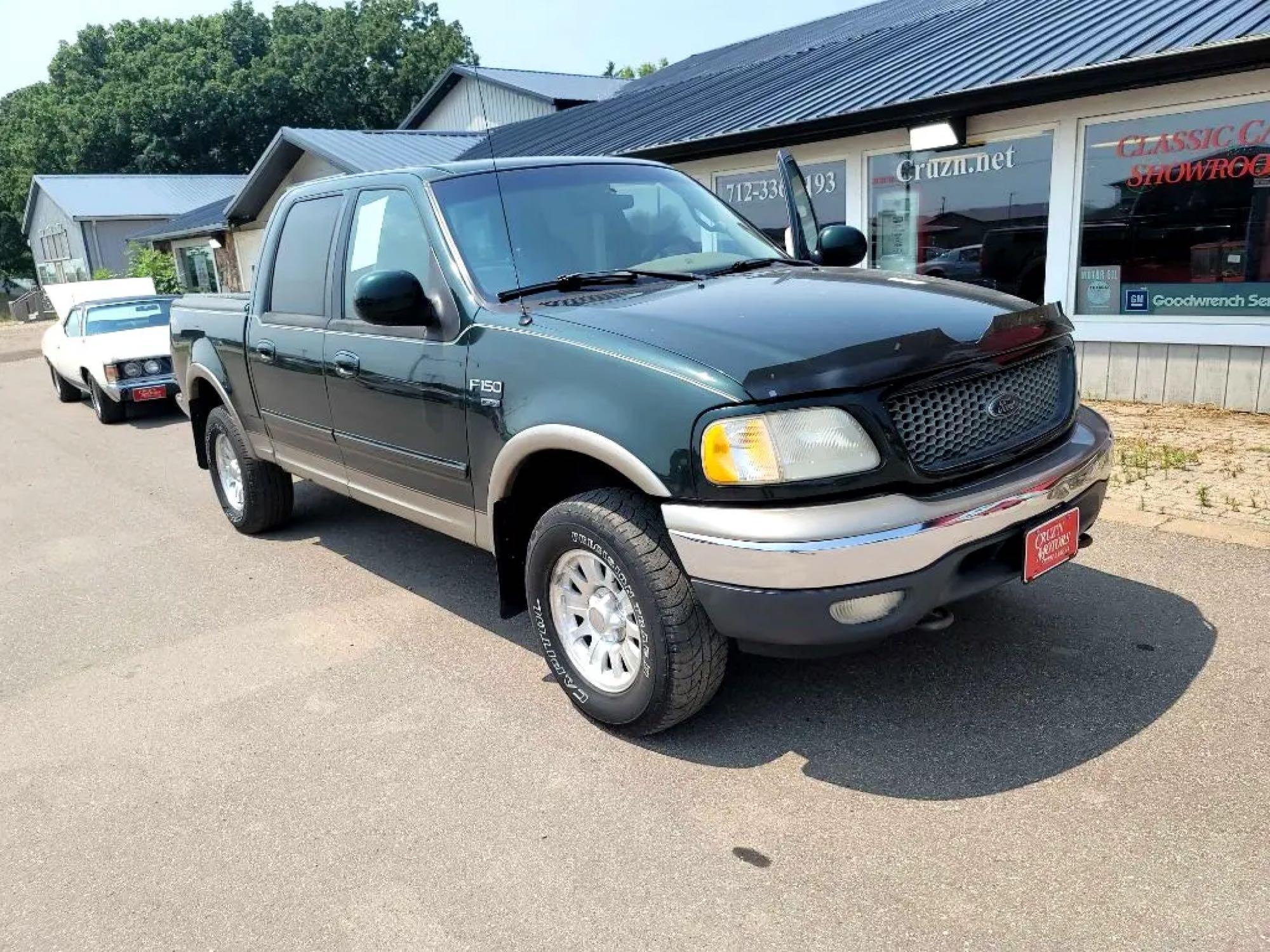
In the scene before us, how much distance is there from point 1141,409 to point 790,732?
246 inches

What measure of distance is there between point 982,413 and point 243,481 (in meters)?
4.54

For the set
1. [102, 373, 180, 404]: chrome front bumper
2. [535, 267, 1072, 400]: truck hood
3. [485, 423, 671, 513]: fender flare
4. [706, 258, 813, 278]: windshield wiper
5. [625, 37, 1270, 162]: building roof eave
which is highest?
[625, 37, 1270, 162]: building roof eave

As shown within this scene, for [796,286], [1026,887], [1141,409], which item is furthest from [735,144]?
[1026,887]

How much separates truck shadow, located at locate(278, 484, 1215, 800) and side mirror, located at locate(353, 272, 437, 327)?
1.54m

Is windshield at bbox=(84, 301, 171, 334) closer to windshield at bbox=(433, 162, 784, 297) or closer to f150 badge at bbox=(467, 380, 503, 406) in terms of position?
windshield at bbox=(433, 162, 784, 297)

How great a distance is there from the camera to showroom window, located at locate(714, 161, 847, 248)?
10688 millimetres

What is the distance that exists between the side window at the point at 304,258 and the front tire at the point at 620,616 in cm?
206

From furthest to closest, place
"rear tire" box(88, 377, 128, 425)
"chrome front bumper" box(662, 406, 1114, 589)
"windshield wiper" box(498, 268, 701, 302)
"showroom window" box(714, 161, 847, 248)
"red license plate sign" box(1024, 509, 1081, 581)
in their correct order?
"rear tire" box(88, 377, 128, 425)
"showroom window" box(714, 161, 847, 248)
"windshield wiper" box(498, 268, 701, 302)
"red license plate sign" box(1024, 509, 1081, 581)
"chrome front bumper" box(662, 406, 1114, 589)

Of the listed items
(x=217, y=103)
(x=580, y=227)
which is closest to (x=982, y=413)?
(x=580, y=227)

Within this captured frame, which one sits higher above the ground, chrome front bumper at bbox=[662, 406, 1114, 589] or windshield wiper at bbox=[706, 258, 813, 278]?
windshield wiper at bbox=[706, 258, 813, 278]

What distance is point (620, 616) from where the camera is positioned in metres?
3.38

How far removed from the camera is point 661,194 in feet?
14.8

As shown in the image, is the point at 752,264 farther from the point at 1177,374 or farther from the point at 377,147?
the point at 377,147

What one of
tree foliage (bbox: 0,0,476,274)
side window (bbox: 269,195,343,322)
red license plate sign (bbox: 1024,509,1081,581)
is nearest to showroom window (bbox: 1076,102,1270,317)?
red license plate sign (bbox: 1024,509,1081,581)
